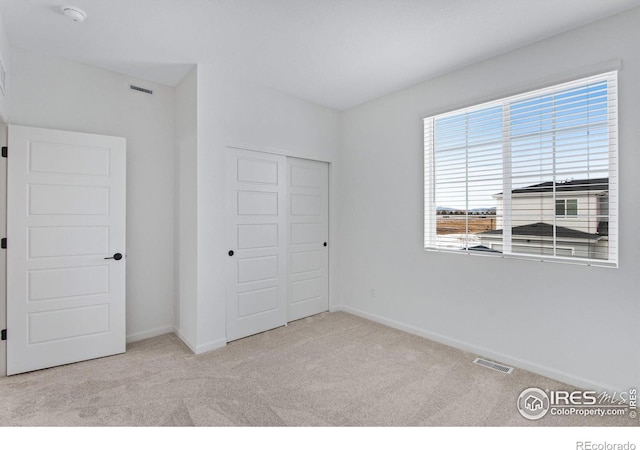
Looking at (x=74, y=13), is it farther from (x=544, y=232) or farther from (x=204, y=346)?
(x=544, y=232)

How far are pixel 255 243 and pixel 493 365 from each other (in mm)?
2638

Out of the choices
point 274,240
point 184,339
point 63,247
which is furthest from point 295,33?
point 184,339

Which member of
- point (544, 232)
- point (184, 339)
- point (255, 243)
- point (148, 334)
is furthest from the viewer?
point (255, 243)

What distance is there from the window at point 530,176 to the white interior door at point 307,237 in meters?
1.46

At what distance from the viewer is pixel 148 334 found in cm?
352

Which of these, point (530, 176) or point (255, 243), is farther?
point (255, 243)

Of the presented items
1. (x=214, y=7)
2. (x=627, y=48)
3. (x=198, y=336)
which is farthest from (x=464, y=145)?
(x=198, y=336)

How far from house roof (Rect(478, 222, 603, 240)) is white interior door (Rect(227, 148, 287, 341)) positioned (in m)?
2.35

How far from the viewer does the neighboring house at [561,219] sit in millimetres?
2447

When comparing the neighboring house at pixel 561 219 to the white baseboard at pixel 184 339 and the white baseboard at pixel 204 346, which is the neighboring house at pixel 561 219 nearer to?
the white baseboard at pixel 204 346

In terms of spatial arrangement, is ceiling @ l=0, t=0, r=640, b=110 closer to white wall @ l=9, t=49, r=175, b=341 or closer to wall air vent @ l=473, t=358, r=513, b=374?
white wall @ l=9, t=49, r=175, b=341

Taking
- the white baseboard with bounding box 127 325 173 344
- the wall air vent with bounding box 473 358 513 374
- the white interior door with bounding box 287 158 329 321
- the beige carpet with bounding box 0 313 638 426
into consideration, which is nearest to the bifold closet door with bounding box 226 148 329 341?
the white interior door with bounding box 287 158 329 321

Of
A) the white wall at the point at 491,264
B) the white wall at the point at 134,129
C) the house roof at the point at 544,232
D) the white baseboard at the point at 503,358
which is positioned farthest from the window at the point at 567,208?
the white wall at the point at 134,129
